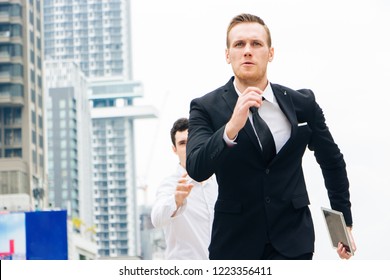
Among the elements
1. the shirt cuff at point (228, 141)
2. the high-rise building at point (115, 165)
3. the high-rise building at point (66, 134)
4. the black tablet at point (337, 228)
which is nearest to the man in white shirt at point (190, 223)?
the black tablet at point (337, 228)

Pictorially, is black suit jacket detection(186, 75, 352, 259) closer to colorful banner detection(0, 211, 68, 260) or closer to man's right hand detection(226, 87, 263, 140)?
man's right hand detection(226, 87, 263, 140)

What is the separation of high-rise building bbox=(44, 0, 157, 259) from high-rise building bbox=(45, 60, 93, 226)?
79.7 ft

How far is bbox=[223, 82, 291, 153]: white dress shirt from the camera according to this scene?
3295mm

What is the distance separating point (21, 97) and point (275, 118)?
66.4 meters

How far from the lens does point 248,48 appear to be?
10.7ft

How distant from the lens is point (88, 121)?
131m

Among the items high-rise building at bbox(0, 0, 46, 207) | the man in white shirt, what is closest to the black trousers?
the man in white shirt

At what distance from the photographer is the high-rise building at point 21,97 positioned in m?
68.1

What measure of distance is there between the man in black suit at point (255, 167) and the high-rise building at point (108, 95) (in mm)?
154112

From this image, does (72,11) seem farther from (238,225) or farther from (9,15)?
(238,225)

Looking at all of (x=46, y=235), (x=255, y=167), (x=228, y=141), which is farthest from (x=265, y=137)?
(x=46, y=235)

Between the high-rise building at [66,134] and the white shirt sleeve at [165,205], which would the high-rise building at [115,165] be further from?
the white shirt sleeve at [165,205]
